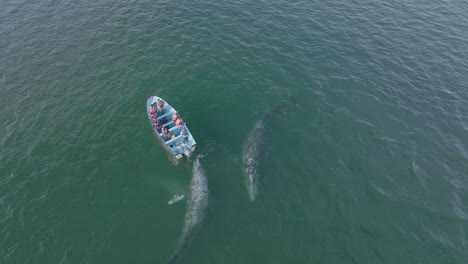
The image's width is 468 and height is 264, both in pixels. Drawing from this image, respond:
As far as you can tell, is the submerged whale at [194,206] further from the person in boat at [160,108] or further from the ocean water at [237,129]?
the person in boat at [160,108]

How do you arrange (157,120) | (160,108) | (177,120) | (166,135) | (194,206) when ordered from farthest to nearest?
1. (160,108)
2. (157,120)
3. (177,120)
4. (166,135)
5. (194,206)

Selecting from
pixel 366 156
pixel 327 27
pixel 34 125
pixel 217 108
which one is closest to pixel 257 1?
pixel 327 27

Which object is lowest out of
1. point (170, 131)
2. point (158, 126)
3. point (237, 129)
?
point (237, 129)

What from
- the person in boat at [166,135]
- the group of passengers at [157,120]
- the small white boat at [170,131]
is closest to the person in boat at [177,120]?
the group of passengers at [157,120]

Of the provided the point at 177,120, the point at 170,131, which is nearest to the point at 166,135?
the point at 170,131

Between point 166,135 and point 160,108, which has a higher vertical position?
point 160,108

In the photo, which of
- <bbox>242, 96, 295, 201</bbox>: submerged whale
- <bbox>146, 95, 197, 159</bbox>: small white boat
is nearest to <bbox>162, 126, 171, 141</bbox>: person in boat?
<bbox>146, 95, 197, 159</bbox>: small white boat

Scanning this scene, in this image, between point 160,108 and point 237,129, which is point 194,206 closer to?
point 237,129
